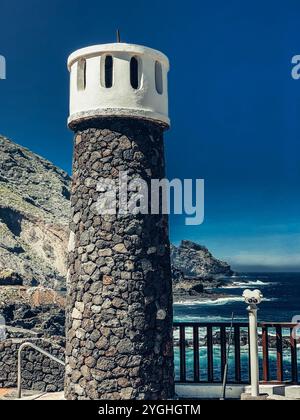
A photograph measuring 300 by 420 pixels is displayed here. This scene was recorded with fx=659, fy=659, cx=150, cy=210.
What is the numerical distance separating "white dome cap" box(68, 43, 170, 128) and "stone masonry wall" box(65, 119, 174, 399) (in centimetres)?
17

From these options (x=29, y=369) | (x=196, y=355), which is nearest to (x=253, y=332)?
(x=196, y=355)

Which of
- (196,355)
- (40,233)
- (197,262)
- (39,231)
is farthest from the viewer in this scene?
(39,231)

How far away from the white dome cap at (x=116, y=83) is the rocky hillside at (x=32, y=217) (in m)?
107

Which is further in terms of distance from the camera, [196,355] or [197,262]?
[197,262]

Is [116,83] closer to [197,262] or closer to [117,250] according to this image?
[117,250]

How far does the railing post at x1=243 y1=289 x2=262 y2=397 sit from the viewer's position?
9.20 meters

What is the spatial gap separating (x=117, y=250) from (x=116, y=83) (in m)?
2.22

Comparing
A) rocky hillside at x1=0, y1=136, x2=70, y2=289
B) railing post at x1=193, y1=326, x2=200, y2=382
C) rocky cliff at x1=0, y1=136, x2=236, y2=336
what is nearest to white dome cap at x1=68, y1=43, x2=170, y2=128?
railing post at x1=193, y1=326, x2=200, y2=382

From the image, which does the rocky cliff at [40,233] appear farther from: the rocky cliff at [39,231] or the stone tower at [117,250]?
the stone tower at [117,250]

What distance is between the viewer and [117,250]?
8.65 meters

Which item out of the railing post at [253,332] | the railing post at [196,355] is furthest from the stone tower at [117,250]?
the railing post at [253,332]

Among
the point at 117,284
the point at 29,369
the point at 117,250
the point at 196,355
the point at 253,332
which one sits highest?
the point at 117,250

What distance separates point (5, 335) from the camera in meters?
12.1

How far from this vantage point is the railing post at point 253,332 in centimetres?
920
